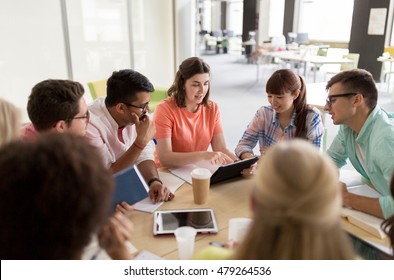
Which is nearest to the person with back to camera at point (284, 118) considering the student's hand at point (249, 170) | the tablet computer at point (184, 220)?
the student's hand at point (249, 170)

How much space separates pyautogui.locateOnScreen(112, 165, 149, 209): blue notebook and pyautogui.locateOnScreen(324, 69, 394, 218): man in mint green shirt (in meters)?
1.08

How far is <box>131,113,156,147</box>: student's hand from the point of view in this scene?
1.86 meters

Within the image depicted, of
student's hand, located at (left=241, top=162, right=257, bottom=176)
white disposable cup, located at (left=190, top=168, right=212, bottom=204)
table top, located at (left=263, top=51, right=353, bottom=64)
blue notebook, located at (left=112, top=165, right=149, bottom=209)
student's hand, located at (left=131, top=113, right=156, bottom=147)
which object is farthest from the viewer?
table top, located at (left=263, top=51, right=353, bottom=64)

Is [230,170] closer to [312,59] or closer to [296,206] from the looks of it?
[296,206]

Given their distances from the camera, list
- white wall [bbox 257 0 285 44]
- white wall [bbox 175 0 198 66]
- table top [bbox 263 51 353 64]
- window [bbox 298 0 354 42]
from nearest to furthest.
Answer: white wall [bbox 175 0 198 66]
table top [bbox 263 51 353 64]
window [bbox 298 0 354 42]
white wall [bbox 257 0 285 44]

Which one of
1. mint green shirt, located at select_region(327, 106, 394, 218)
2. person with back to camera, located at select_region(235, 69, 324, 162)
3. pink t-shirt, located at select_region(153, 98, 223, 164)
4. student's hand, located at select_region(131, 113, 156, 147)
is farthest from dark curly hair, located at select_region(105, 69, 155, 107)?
mint green shirt, located at select_region(327, 106, 394, 218)

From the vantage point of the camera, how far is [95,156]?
2.40ft

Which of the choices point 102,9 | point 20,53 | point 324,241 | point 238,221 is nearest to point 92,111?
point 238,221

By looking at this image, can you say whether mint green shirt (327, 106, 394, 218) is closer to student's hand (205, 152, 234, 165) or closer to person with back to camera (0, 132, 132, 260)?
student's hand (205, 152, 234, 165)

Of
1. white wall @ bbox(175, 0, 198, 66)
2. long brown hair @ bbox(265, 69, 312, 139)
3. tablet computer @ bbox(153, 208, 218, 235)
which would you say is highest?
white wall @ bbox(175, 0, 198, 66)

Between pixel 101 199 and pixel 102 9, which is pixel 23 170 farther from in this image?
pixel 102 9

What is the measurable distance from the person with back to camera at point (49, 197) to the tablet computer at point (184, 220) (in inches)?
22.2

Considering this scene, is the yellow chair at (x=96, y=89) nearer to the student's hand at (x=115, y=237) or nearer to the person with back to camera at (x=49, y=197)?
the student's hand at (x=115, y=237)

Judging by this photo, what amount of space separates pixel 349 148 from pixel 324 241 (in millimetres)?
1417
